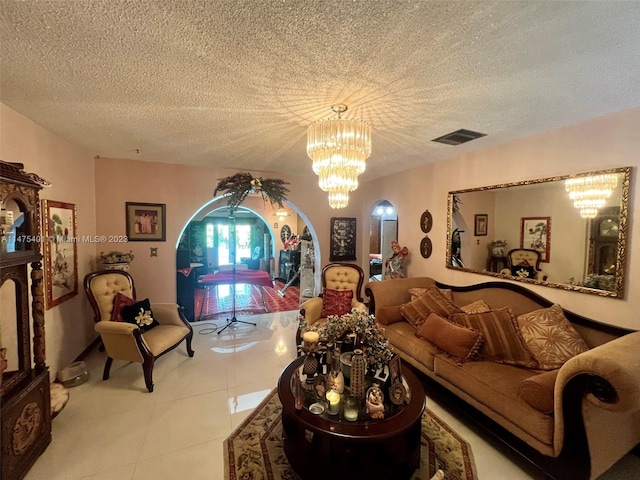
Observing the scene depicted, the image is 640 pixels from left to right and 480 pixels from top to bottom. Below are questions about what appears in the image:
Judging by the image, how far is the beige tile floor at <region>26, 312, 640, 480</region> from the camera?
1789 mm

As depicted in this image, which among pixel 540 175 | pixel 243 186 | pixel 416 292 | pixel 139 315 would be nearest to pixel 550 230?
pixel 540 175

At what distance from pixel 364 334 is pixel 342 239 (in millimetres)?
3290

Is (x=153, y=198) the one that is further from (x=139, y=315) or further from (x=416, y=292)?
(x=416, y=292)

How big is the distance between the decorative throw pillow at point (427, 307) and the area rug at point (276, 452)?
3.29 feet

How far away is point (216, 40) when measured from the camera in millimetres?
1371

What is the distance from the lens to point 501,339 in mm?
2309

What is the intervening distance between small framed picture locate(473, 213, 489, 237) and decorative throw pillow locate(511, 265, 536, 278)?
1.68ft

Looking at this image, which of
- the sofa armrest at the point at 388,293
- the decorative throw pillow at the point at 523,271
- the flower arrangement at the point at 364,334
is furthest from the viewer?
the sofa armrest at the point at 388,293

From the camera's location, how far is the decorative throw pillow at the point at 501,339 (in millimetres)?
2236

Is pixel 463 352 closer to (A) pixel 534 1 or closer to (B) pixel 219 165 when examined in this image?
(A) pixel 534 1

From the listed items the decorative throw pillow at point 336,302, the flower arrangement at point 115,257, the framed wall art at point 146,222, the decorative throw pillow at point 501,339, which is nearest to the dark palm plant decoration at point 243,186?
the framed wall art at point 146,222

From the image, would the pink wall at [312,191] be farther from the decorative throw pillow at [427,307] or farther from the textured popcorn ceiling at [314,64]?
the decorative throw pillow at [427,307]

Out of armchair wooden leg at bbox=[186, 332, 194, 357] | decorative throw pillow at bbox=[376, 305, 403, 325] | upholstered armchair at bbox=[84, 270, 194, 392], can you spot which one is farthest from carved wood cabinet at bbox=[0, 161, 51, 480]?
decorative throw pillow at bbox=[376, 305, 403, 325]

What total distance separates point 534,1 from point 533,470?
276 centimetres
